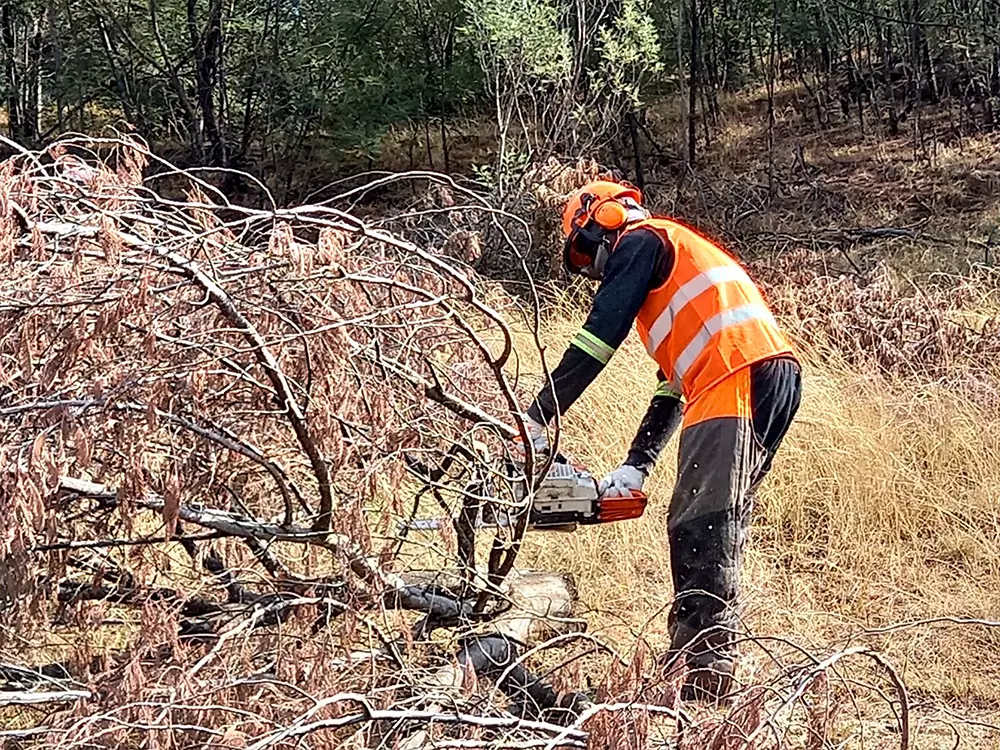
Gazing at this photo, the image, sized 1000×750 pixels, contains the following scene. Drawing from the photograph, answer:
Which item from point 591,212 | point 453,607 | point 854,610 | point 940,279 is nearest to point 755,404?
point 591,212

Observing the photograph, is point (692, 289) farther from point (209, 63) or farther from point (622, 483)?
point (209, 63)

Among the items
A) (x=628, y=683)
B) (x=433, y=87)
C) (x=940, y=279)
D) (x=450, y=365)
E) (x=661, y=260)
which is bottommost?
(x=940, y=279)

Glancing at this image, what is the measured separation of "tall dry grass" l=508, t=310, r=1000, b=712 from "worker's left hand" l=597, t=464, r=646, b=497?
1.74ft

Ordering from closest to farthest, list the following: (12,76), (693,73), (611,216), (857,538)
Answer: (611,216), (857,538), (693,73), (12,76)

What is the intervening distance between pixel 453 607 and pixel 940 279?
5.84m

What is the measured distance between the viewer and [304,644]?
2.35 m

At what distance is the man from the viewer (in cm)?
303

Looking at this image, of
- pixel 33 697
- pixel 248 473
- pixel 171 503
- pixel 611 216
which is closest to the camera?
pixel 171 503

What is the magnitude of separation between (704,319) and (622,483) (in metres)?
0.54

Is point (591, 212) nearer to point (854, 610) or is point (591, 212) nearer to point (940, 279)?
point (854, 610)

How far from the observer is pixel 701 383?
3.09 m

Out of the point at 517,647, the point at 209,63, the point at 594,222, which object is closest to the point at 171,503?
the point at 517,647

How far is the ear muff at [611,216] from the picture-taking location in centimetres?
326

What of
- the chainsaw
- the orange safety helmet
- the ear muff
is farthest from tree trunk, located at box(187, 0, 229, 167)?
the chainsaw
